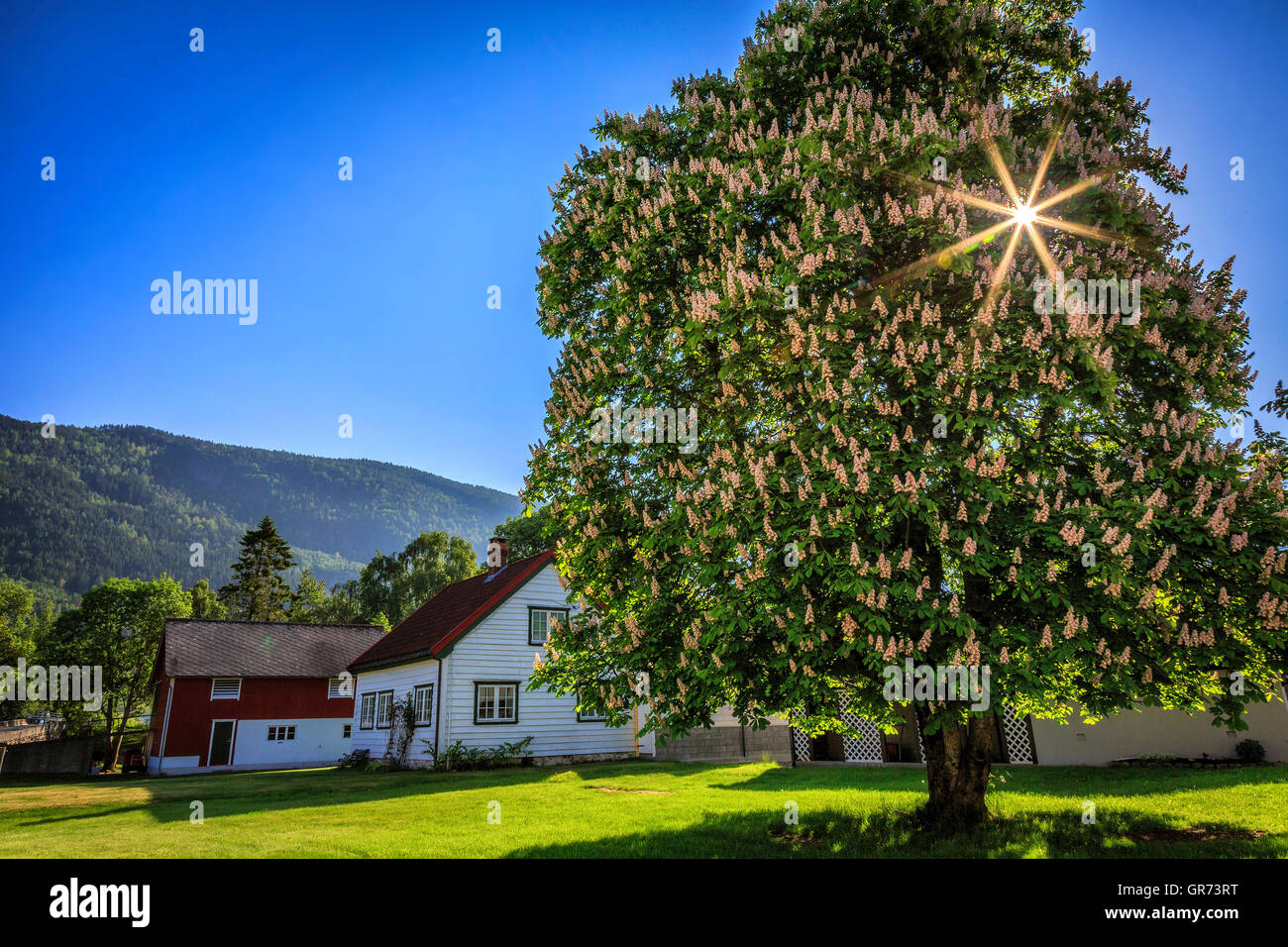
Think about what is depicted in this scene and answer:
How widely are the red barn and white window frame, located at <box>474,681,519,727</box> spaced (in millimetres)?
16351

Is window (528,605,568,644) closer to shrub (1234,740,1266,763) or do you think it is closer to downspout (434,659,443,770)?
downspout (434,659,443,770)

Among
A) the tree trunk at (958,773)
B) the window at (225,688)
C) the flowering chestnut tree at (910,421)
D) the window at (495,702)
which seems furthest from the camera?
the window at (225,688)

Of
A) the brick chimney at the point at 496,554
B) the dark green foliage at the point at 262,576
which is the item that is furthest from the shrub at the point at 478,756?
the dark green foliage at the point at 262,576

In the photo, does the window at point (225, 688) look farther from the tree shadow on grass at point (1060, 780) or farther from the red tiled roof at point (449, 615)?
the tree shadow on grass at point (1060, 780)

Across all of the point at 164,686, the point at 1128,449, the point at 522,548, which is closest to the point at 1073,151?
the point at 1128,449

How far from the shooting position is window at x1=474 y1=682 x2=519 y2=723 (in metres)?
26.8

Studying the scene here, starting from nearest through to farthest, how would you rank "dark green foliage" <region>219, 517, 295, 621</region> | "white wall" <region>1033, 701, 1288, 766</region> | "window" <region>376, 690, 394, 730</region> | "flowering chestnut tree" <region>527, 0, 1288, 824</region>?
"flowering chestnut tree" <region>527, 0, 1288, 824</region> < "white wall" <region>1033, 701, 1288, 766</region> < "window" <region>376, 690, 394, 730</region> < "dark green foliage" <region>219, 517, 295, 621</region>

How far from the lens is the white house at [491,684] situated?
2636 centimetres

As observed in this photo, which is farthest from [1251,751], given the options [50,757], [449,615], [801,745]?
[50,757]

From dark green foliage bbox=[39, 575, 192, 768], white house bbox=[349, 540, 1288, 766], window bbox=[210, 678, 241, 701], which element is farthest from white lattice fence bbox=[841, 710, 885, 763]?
dark green foliage bbox=[39, 575, 192, 768]

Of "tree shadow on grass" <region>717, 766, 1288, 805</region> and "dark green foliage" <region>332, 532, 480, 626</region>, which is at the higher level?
"dark green foliage" <region>332, 532, 480, 626</region>

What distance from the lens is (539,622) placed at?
1156 inches

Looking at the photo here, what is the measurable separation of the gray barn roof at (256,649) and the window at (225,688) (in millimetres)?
438

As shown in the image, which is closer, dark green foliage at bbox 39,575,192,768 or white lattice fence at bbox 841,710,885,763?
white lattice fence at bbox 841,710,885,763
